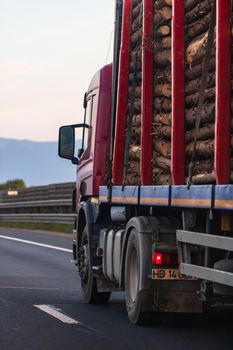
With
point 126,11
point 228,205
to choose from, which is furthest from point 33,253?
point 228,205

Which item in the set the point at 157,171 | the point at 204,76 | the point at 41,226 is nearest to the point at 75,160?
the point at 157,171

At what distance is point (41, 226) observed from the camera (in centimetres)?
3591

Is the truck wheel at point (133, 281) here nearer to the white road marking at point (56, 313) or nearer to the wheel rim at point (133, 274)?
the wheel rim at point (133, 274)

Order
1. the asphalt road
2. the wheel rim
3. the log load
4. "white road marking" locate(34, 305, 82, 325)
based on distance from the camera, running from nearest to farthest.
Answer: the log load
the asphalt road
the wheel rim
"white road marking" locate(34, 305, 82, 325)

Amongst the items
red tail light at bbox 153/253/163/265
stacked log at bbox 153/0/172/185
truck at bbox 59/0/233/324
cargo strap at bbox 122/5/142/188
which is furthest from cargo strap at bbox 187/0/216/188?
cargo strap at bbox 122/5/142/188

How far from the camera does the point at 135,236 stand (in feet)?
30.5

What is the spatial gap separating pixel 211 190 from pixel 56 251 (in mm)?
15517

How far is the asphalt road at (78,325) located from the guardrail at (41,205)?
60.5ft

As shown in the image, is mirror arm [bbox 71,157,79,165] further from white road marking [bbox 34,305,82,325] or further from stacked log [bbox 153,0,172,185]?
stacked log [bbox 153,0,172,185]

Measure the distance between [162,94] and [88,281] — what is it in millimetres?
3447

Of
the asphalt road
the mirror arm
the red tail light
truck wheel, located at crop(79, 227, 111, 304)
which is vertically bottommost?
the asphalt road

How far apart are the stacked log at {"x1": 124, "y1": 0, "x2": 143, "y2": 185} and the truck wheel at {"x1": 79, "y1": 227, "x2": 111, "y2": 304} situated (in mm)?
1749

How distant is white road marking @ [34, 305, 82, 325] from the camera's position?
9.67 metres

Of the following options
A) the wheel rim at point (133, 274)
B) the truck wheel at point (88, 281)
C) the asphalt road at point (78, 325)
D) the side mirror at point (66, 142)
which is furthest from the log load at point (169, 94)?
the side mirror at point (66, 142)
